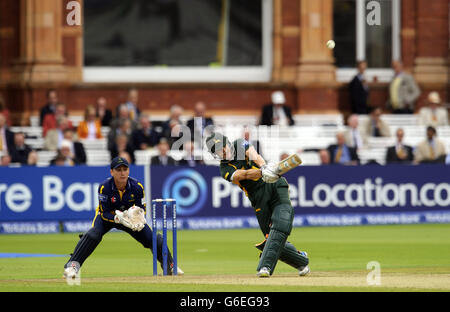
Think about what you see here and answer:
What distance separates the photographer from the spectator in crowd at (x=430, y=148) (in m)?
26.6

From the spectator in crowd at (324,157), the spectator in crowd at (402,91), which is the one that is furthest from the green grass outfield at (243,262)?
the spectator in crowd at (402,91)

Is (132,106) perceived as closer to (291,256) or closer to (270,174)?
(291,256)

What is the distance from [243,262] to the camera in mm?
18281

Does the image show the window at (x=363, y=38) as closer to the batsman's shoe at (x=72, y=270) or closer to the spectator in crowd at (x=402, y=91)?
the spectator in crowd at (x=402, y=91)

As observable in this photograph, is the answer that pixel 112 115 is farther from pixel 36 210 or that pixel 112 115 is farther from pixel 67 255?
pixel 67 255

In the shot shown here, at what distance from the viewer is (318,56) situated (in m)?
30.4

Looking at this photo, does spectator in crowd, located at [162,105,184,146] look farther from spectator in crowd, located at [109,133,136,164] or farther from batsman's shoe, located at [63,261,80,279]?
batsman's shoe, located at [63,261,80,279]

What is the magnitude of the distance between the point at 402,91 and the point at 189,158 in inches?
314

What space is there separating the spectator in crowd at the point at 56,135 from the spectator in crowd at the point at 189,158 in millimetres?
2999

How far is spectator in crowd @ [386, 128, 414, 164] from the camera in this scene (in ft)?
88.1

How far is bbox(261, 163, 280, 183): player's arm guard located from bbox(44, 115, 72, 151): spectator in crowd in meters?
12.7

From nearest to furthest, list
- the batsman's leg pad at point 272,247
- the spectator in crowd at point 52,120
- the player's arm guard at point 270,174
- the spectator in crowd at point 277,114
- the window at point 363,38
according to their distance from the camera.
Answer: the player's arm guard at point 270,174, the batsman's leg pad at point 272,247, the spectator in crowd at point 52,120, the spectator in crowd at point 277,114, the window at point 363,38
